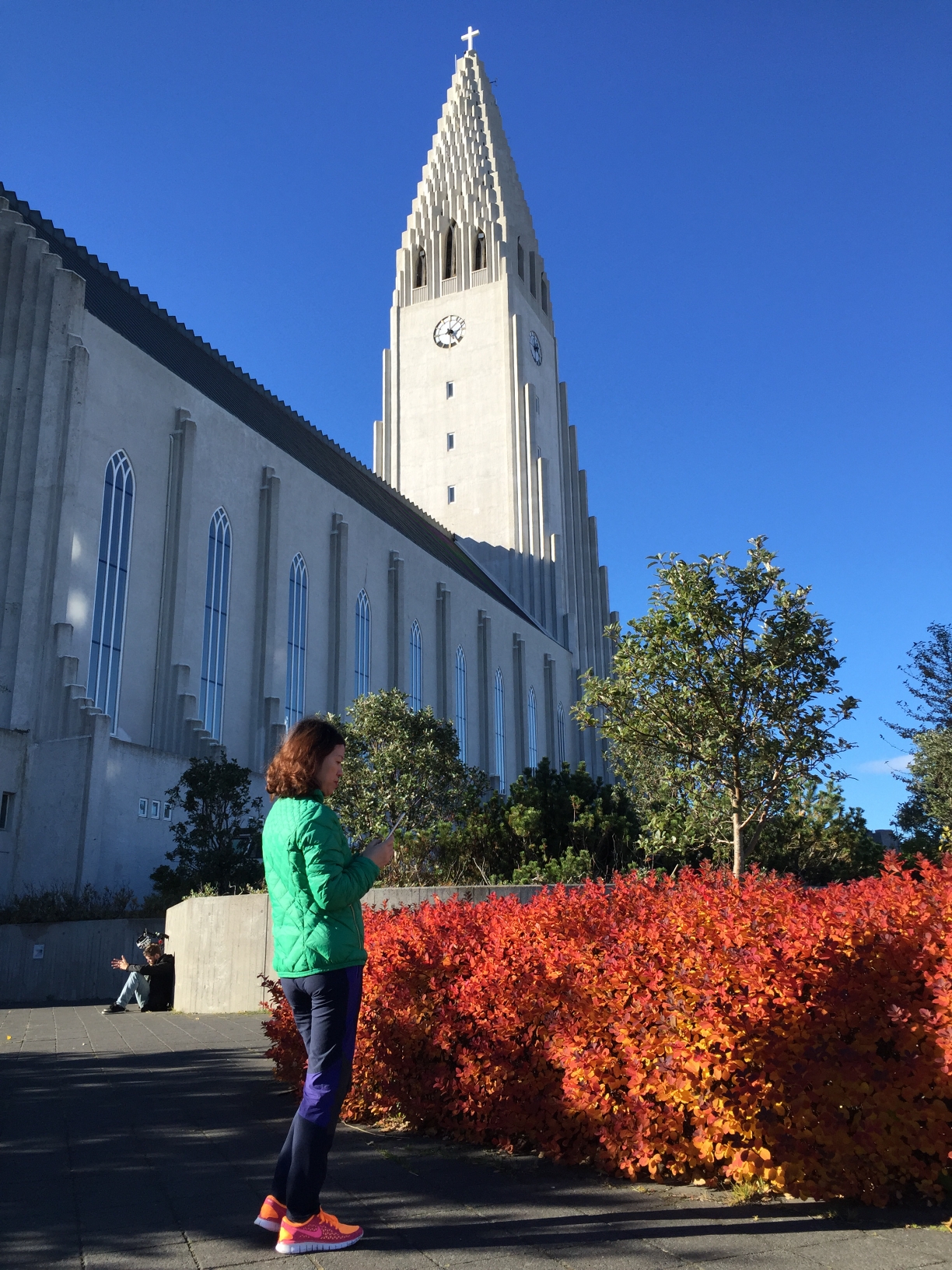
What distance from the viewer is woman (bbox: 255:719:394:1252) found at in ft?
12.2

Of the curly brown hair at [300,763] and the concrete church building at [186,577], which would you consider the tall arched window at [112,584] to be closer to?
the concrete church building at [186,577]

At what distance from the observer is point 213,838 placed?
886 inches

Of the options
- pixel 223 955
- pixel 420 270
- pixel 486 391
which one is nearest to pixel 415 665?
pixel 486 391

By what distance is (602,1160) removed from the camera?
15.7 ft

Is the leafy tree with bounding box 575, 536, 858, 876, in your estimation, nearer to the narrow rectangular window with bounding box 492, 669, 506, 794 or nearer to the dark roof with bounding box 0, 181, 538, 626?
the dark roof with bounding box 0, 181, 538, 626

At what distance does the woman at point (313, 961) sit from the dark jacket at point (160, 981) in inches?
446

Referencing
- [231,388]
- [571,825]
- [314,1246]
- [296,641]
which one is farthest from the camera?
[231,388]

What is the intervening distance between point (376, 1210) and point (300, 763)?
2080mm

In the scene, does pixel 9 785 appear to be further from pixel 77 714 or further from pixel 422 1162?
pixel 422 1162

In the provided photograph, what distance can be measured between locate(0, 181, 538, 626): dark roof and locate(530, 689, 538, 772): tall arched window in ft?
19.7

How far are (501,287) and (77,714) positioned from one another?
1889 inches

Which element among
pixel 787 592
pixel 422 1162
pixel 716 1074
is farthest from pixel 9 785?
pixel 716 1074

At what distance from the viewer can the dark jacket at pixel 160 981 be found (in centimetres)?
1415

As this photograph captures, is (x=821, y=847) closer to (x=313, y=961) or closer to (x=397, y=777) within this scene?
(x=397, y=777)
